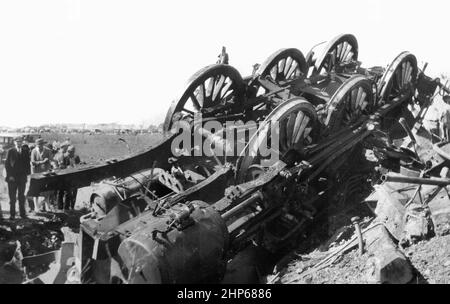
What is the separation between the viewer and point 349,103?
761 cm

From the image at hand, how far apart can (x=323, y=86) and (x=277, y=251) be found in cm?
488

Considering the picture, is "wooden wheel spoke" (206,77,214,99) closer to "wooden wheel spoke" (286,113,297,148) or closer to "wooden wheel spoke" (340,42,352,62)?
"wooden wheel spoke" (286,113,297,148)

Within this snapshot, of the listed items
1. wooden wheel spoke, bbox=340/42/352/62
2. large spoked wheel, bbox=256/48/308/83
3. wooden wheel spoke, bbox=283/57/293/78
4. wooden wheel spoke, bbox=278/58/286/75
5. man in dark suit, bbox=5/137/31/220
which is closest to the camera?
man in dark suit, bbox=5/137/31/220

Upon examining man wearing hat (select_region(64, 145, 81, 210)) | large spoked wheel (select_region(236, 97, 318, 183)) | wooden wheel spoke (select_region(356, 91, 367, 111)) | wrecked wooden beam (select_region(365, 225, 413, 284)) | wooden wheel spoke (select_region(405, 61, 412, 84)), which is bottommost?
man wearing hat (select_region(64, 145, 81, 210))

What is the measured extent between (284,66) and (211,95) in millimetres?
2540

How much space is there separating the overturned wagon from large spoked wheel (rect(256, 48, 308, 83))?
0.09 ft

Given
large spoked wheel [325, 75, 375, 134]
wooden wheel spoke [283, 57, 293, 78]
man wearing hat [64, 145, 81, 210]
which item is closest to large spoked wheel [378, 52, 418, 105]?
large spoked wheel [325, 75, 375, 134]

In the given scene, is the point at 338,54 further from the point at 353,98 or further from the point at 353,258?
the point at 353,258

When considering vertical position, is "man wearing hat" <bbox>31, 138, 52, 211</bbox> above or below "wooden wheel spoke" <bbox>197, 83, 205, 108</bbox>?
below

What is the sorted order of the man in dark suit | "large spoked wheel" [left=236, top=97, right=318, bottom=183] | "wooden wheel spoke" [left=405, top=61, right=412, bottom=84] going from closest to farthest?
"large spoked wheel" [left=236, top=97, right=318, bottom=183] < the man in dark suit < "wooden wheel spoke" [left=405, top=61, right=412, bottom=84]

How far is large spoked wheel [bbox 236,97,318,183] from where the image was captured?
566 centimetres

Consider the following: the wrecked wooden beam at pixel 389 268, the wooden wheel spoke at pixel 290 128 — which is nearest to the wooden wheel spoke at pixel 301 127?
the wooden wheel spoke at pixel 290 128

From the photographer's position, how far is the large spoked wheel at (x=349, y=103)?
6.95 meters

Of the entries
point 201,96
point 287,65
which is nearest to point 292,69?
point 287,65
